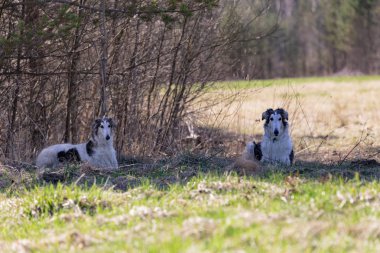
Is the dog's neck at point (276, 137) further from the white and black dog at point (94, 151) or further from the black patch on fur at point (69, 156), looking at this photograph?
the black patch on fur at point (69, 156)

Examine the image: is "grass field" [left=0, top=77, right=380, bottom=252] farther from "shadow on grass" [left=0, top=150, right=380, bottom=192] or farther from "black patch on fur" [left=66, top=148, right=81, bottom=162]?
"black patch on fur" [left=66, top=148, right=81, bottom=162]

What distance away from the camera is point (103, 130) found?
46.6ft

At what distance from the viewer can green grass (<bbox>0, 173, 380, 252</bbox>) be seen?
230 inches

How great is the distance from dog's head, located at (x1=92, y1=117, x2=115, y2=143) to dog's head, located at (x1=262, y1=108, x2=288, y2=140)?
299 centimetres

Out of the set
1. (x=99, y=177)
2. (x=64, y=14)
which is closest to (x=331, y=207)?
(x=99, y=177)

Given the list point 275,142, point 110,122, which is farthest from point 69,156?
point 275,142

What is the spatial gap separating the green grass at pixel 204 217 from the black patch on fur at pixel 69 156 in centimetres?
446

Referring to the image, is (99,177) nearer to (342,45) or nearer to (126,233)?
(126,233)

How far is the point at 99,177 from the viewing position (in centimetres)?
1110

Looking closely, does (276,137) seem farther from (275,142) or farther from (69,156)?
(69,156)

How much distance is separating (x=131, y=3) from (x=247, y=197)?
867 cm

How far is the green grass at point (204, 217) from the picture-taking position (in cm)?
584

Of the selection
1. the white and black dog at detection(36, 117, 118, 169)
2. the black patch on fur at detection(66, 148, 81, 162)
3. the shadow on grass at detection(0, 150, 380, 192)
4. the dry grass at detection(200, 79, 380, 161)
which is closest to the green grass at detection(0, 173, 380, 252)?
the shadow on grass at detection(0, 150, 380, 192)

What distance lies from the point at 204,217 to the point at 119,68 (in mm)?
10523
